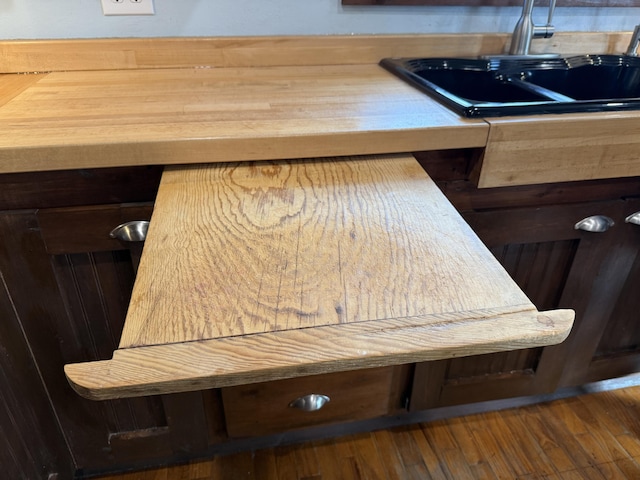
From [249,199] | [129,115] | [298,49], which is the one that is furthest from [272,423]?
[298,49]

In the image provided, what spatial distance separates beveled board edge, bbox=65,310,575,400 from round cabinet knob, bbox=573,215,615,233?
625mm

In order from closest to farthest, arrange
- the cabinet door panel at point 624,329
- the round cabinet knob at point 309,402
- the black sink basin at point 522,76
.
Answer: the round cabinet knob at point 309,402 < the cabinet door panel at point 624,329 < the black sink basin at point 522,76

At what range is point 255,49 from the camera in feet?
3.87

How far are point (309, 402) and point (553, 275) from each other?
0.62 meters

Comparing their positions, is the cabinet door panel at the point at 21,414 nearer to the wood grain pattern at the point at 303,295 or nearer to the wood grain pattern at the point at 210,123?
the wood grain pattern at the point at 210,123

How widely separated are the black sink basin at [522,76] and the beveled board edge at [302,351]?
71 centimetres

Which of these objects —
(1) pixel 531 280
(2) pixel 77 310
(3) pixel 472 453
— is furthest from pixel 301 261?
(3) pixel 472 453

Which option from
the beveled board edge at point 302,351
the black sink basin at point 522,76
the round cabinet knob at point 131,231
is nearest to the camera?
the beveled board edge at point 302,351

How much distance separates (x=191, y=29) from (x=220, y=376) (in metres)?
1.02

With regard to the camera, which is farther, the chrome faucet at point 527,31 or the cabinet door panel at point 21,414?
the chrome faucet at point 527,31

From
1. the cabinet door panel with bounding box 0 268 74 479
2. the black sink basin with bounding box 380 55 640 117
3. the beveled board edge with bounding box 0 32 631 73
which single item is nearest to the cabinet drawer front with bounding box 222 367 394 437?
the cabinet door panel with bounding box 0 268 74 479

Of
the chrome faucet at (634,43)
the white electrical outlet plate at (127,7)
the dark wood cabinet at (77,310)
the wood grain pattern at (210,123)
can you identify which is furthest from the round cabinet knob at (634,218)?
the white electrical outlet plate at (127,7)

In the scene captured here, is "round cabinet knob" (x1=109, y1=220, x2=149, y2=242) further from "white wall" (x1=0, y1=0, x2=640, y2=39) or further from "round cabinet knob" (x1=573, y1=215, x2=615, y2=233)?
"round cabinet knob" (x1=573, y1=215, x2=615, y2=233)

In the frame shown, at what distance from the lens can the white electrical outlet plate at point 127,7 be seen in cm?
111
